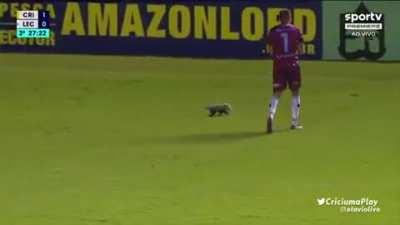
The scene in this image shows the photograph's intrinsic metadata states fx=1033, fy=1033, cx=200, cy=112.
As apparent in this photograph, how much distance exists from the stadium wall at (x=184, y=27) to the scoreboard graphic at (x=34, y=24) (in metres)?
0.14

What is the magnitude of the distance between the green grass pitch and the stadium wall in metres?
1.04

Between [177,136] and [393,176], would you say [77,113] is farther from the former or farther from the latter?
[393,176]

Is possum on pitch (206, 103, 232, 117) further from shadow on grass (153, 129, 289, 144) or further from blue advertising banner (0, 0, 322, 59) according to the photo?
blue advertising banner (0, 0, 322, 59)

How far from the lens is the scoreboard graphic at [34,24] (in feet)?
91.8

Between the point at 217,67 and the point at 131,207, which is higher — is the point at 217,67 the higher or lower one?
the lower one

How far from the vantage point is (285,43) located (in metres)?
15.8

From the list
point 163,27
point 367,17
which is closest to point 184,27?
point 163,27

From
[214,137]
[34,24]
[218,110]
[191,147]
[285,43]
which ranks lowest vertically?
[34,24]

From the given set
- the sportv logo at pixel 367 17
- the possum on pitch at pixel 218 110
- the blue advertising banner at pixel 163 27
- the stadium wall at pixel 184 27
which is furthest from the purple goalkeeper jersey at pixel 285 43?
the blue advertising banner at pixel 163 27

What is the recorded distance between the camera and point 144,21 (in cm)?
2750

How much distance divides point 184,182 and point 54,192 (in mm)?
1507

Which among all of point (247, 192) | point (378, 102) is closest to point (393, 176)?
point (247, 192)

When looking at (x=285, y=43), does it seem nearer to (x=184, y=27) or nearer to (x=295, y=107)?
(x=295, y=107)

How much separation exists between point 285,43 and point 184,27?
11696 millimetres
